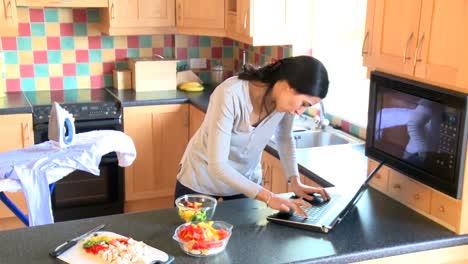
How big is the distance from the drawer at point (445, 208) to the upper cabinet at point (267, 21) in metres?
1.80

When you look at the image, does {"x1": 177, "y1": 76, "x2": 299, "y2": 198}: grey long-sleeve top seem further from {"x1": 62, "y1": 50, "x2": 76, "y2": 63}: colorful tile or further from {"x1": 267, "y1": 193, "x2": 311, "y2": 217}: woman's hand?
{"x1": 62, "y1": 50, "x2": 76, "y2": 63}: colorful tile

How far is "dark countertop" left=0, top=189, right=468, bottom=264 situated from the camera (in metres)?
1.61

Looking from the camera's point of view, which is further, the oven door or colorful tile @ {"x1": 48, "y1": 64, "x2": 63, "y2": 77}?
colorful tile @ {"x1": 48, "y1": 64, "x2": 63, "y2": 77}

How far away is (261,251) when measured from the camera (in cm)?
163

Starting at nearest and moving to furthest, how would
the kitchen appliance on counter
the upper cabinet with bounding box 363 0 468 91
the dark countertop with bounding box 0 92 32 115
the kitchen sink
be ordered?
the upper cabinet with bounding box 363 0 468 91
the kitchen sink
the dark countertop with bounding box 0 92 32 115
the kitchen appliance on counter

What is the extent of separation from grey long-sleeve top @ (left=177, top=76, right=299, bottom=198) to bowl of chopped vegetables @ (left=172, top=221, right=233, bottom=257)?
0.89ft

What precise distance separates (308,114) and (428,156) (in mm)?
1801

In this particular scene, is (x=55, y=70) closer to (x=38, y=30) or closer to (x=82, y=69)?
(x=82, y=69)

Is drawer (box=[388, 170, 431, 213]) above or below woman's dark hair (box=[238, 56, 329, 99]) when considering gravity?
below

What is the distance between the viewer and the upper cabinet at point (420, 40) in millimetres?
1661

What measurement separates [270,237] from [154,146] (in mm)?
2338

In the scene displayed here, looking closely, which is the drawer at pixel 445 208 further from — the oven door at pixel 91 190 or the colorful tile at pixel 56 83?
the colorful tile at pixel 56 83

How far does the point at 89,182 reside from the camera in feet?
12.6

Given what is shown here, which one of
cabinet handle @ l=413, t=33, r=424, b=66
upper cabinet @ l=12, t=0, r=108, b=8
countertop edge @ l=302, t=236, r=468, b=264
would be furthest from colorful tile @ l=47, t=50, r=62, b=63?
countertop edge @ l=302, t=236, r=468, b=264
